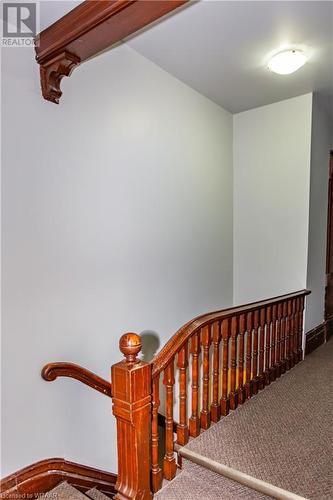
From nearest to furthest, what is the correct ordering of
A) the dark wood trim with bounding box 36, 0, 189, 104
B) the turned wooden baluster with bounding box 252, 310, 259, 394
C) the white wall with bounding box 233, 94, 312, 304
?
the dark wood trim with bounding box 36, 0, 189, 104 < the turned wooden baluster with bounding box 252, 310, 259, 394 < the white wall with bounding box 233, 94, 312, 304

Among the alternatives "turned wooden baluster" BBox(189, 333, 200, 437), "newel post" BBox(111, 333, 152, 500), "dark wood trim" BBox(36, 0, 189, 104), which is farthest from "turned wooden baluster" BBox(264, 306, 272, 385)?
"dark wood trim" BBox(36, 0, 189, 104)

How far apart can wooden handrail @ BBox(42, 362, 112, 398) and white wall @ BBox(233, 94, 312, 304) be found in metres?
2.34

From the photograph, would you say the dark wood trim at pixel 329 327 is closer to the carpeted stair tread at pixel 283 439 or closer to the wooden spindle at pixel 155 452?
the carpeted stair tread at pixel 283 439

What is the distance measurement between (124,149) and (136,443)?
2.00m

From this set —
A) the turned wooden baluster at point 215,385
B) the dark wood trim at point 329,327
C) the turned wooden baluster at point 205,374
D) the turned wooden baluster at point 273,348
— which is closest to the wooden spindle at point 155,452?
the turned wooden baluster at point 205,374

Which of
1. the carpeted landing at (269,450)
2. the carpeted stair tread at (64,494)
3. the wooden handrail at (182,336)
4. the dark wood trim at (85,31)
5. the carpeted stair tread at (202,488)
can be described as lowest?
the carpeted stair tread at (64,494)

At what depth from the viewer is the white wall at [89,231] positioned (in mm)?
1896

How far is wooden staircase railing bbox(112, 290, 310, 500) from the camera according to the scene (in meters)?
1.56

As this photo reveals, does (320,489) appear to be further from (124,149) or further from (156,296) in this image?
(124,149)

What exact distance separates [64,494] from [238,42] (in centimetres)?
321

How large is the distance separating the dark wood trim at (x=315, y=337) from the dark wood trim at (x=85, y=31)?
128 inches

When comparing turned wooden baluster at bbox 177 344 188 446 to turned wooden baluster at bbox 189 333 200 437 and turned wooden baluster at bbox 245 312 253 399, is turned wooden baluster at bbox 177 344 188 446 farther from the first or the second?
turned wooden baluster at bbox 245 312 253 399

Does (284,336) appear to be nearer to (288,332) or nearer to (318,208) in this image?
(288,332)

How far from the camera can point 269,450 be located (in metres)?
1.93
